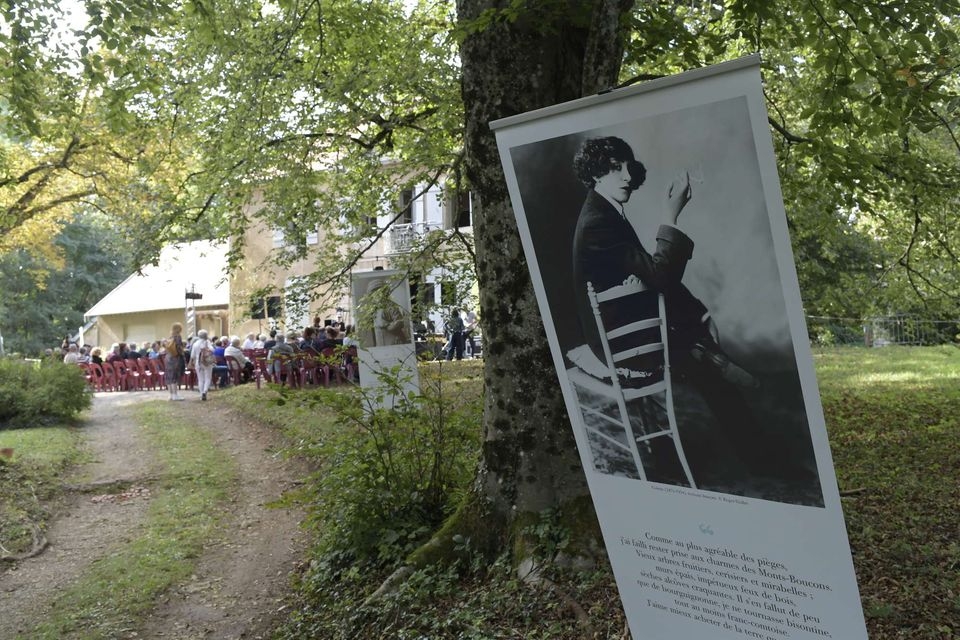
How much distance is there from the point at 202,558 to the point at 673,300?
6.48 metres

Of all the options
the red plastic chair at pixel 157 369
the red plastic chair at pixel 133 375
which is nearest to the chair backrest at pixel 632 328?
the red plastic chair at pixel 157 369

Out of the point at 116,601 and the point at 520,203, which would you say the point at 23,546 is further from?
the point at 520,203

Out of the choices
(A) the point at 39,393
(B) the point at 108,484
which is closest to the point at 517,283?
(B) the point at 108,484

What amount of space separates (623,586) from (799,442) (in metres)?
1.08

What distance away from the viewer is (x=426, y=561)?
561 cm

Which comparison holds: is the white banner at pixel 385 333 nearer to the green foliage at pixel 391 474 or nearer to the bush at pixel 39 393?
the green foliage at pixel 391 474

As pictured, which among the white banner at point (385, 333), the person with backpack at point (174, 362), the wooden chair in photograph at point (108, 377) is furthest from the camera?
the wooden chair in photograph at point (108, 377)

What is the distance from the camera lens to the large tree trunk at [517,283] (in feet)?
17.1

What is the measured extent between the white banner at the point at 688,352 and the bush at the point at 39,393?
1608 centimetres

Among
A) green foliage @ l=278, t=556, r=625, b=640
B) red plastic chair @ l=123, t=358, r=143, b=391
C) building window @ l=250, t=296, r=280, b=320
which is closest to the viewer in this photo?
green foliage @ l=278, t=556, r=625, b=640

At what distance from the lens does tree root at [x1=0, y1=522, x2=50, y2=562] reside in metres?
8.28

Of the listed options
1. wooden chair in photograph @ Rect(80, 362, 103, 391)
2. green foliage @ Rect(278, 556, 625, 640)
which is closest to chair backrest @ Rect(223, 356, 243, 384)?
wooden chair in photograph @ Rect(80, 362, 103, 391)

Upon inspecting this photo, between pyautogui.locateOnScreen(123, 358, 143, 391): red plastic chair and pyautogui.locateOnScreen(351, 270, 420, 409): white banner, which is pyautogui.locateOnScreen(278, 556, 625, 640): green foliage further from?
pyautogui.locateOnScreen(123, 358, 143, 391): red plastic chair

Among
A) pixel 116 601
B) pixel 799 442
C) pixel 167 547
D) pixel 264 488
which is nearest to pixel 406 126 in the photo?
pixel 264 488
